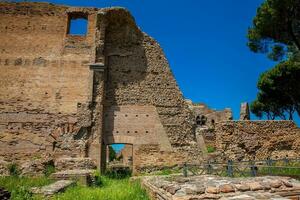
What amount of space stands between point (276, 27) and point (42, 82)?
11110 millimetres

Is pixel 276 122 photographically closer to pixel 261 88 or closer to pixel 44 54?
Answer: pixel 261 88

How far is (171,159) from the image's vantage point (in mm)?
13039

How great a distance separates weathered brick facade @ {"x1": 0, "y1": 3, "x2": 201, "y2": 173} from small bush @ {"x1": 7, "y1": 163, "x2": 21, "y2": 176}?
31.6 inches

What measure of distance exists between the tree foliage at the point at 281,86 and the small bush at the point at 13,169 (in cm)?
1712

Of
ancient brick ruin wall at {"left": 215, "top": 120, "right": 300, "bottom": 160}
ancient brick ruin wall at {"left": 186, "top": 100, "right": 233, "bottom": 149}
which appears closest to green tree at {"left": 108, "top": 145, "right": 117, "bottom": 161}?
ancient brick ruin wall at {"left": 186, "top": 100, "right": 233, "bottom": 149}

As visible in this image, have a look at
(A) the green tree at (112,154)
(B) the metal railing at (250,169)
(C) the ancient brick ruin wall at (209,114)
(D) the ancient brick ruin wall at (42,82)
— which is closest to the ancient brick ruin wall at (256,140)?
(B) the metal railing at (250,169)

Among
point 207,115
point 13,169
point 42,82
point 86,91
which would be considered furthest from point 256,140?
point 207,115

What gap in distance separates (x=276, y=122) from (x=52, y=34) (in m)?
12.1

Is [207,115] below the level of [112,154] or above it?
above

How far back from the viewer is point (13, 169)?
37.2ft

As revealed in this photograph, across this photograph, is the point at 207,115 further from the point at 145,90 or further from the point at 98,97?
the point at 98,97

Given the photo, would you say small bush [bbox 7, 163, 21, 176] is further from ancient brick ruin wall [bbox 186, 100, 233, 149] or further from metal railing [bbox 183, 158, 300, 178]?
ancient brick ruin wall [bbox 186, 100, 233, 149]

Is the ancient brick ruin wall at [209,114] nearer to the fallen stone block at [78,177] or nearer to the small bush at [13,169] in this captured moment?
the small bush at [13,169]

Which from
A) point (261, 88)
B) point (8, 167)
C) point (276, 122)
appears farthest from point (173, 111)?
point (261, 88)
